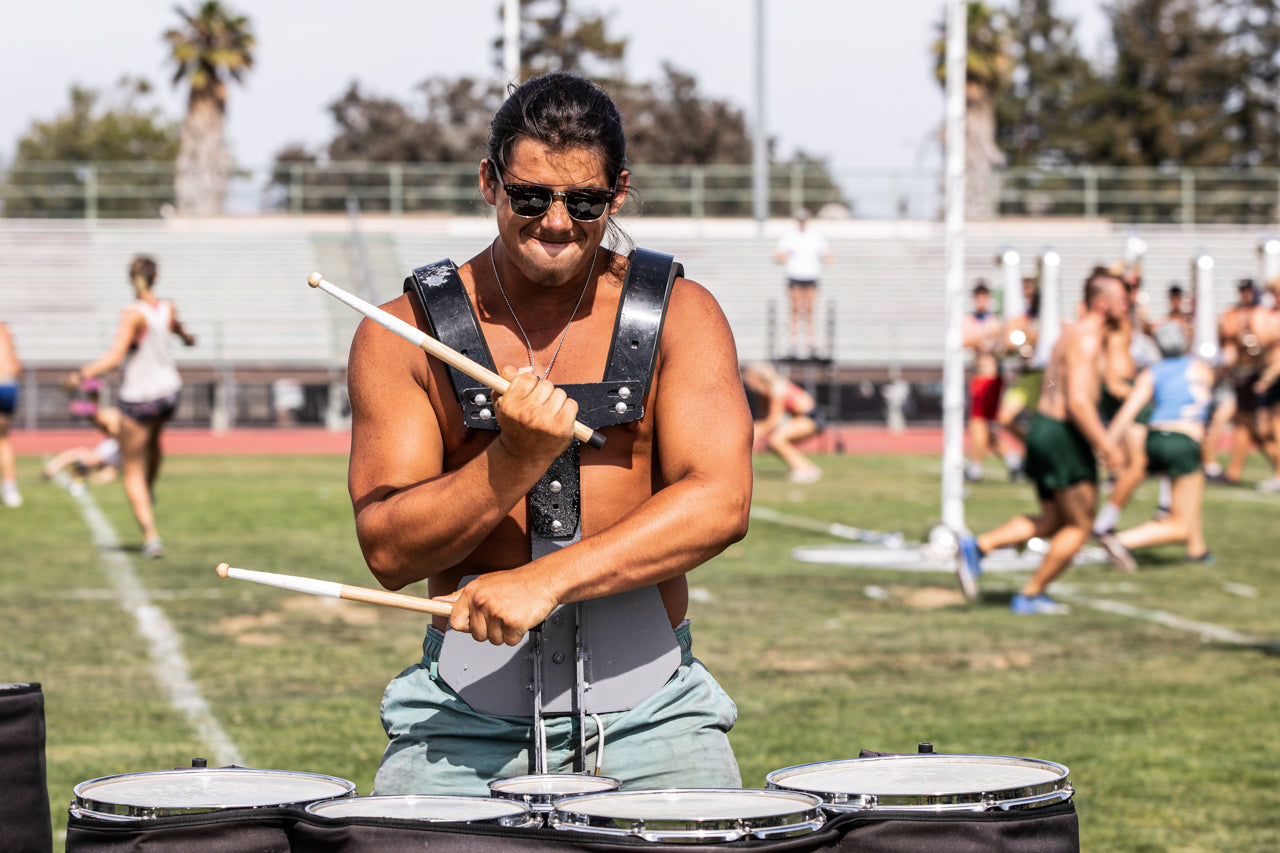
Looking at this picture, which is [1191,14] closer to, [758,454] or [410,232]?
[410,232]

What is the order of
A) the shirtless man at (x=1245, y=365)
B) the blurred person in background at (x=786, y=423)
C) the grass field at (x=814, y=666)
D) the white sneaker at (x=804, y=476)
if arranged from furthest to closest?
the blurred person in background at (x=786, y=423) < the white sneaker at (x=804, y=476) < the shirtless man at (x=1245, y=365) < the grass field at (x=814, y=666)

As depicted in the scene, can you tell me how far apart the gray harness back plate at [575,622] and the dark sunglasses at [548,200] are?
0.53 feet

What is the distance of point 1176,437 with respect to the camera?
39.7 ft

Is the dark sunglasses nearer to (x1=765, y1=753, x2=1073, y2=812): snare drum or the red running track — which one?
(x1=765, y1=753, x2=1073, y2=812): snare drum

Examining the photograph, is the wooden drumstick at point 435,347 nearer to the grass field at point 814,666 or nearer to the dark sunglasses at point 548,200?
the dark sunglasses at point 548,200

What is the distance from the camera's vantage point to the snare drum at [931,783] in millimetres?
2507

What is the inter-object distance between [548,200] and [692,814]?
1078 mm

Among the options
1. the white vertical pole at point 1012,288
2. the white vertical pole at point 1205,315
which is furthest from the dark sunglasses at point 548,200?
the white vertical pole at point 1205,315

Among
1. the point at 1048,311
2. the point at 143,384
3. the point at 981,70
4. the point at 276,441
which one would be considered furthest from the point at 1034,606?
the point at 981,70

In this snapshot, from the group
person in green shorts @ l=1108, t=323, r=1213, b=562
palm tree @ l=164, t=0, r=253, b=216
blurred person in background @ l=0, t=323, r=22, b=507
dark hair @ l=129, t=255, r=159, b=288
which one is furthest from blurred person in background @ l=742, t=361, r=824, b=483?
palm tree @ l=164, t=0, r=253, b=216

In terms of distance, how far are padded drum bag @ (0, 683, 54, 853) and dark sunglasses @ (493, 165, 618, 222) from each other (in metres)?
1.38

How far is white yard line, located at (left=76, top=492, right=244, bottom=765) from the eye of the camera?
20.9 feet

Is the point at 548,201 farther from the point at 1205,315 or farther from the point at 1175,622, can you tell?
the point at 1205,315

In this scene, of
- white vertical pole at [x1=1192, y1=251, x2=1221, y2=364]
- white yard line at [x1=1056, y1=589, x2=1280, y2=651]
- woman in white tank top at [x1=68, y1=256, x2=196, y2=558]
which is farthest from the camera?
white vertical pole at [x1=1192, y1=251, x2=1221, y2=364]
